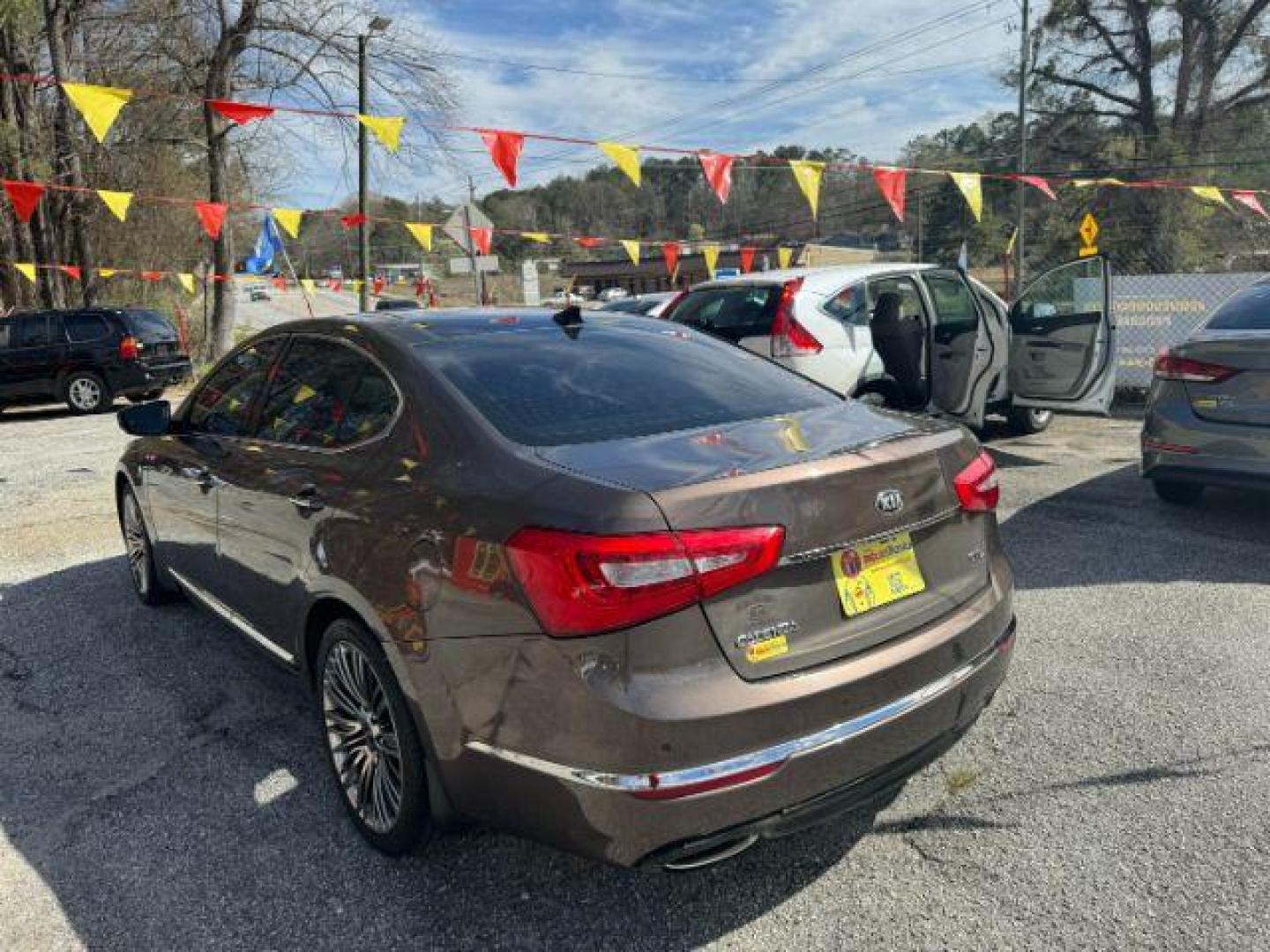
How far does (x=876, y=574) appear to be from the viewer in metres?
2.29

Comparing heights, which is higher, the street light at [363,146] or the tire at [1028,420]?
the street light at [363,146]

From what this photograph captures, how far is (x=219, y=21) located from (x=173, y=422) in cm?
1969

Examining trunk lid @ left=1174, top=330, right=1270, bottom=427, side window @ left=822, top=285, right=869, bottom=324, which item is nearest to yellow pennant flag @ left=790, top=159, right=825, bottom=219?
side window @ left=822, top=285, right=869, bottom=324

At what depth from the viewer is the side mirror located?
13.6 feet

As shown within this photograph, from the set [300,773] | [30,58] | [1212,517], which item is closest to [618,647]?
[300,773]

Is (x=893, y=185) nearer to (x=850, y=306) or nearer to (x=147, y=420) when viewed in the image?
(x=850, y=306)

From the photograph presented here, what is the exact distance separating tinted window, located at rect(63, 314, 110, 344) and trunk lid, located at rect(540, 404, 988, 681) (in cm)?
1412

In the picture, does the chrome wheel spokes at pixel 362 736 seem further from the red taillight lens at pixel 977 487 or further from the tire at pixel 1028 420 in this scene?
the tire at pixel 1028 420

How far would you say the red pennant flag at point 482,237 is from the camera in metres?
17.9

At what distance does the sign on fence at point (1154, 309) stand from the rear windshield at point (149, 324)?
13722 millimetres

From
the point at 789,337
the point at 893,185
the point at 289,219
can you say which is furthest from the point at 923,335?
the point at 289,219

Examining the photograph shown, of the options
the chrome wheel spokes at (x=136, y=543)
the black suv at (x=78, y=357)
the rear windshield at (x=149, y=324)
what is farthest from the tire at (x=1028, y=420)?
the rear windshield at (x=149, y=324)

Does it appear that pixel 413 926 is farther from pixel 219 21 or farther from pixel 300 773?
pixel 219 21

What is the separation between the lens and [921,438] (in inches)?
101
